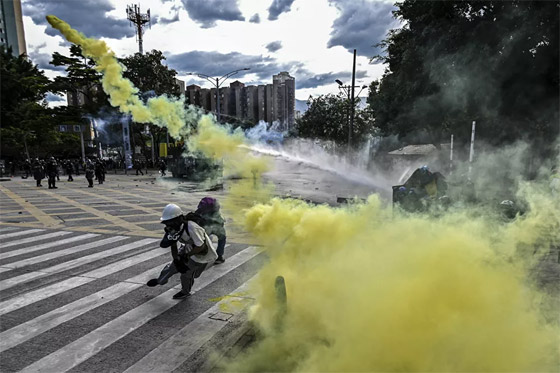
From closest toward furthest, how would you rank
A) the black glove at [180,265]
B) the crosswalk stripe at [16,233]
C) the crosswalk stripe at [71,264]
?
1. the black glove at [180,265]
2. the crosswalk stripe at [71,264]
3. the crosswalk stripe at [16,233]

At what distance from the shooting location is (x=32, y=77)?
3922 cm

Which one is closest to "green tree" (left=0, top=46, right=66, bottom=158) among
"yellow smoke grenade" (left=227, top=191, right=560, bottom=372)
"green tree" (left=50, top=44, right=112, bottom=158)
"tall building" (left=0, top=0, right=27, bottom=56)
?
"green tree" (left=50, top=44, right=112, bottom=158)

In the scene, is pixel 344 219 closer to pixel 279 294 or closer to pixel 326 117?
pixel 279 294

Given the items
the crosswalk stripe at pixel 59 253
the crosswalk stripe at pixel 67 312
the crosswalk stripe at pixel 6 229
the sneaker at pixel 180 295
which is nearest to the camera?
the crosswalk stripe at pixel 67 312

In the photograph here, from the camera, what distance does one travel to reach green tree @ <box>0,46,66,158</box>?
35625mm

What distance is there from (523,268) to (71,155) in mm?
55655

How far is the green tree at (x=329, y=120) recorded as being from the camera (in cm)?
4225

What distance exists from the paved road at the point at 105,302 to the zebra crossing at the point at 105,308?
A: 0.01 m

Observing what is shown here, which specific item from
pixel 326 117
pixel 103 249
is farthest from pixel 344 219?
pixel 326 117

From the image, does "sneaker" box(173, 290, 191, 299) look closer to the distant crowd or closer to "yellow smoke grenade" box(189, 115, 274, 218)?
"yellow smoke grenade" box(189, 115, 274, 218)

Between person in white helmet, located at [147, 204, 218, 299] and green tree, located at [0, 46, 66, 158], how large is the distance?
1480 inches

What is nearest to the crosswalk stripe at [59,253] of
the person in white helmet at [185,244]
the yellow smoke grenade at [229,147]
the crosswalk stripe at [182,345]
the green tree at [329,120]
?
the person in white helmet at [185,244]

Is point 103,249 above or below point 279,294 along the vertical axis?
below

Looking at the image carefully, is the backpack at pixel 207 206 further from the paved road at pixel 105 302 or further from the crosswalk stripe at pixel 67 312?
the crosswalk stripe at pixel 67 312
